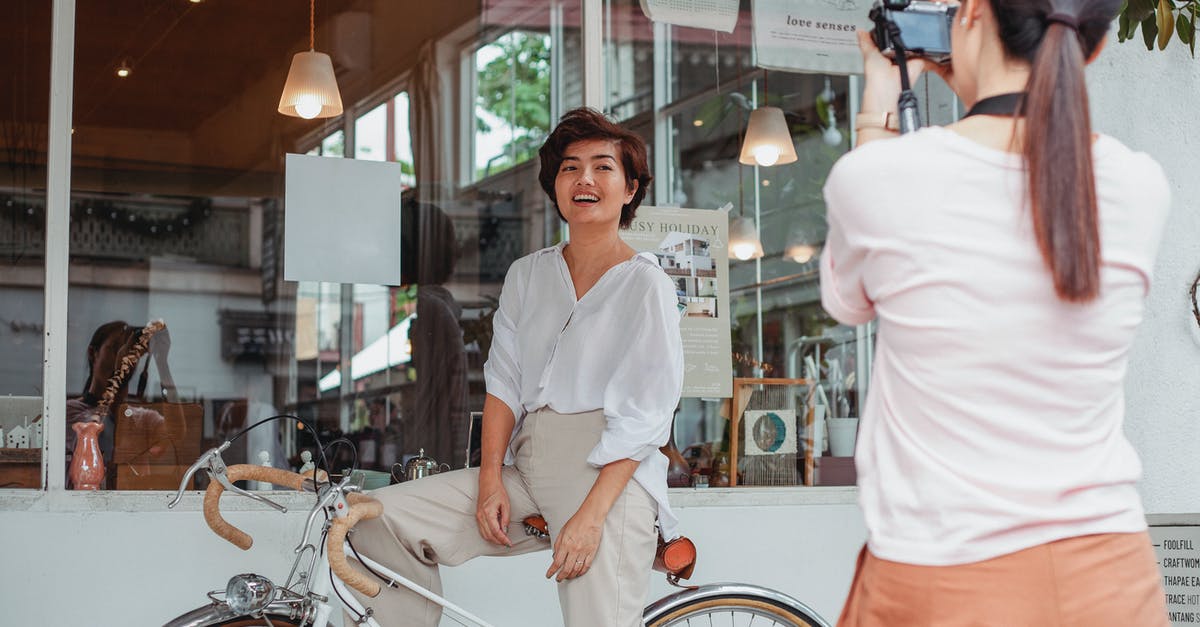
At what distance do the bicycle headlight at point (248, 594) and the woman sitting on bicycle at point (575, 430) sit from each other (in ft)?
0.86

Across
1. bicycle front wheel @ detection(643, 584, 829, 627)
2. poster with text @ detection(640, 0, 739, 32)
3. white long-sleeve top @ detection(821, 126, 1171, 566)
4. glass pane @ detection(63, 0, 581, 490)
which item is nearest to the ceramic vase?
glass pane @ detection(63, 0, 581, 490)

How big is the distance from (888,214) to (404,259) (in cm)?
306

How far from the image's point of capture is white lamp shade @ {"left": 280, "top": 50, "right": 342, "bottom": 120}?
5.50 m

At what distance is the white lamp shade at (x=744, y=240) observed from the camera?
472 cm

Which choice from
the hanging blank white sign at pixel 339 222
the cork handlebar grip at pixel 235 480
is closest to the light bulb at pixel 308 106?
the hanging blank white sign at pixel 339 222

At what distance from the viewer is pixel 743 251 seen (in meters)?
4.91

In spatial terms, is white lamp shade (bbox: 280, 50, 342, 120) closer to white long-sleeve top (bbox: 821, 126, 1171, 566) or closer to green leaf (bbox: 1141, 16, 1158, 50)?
green leaf (bbox: 1141, 16, 1158, 50)

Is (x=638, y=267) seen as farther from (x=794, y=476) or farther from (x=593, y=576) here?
(x=794, y=476)

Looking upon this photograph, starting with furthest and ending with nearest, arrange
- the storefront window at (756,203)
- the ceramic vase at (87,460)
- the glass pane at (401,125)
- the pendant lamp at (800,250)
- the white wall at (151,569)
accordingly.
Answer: the glass pane at (401,125) < the pendant lamp at (800,250) < the storefront window at (756,203) < the ceramic vase at (87,460) < the white wall at (151,569)

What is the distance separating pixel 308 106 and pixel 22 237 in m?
1.56

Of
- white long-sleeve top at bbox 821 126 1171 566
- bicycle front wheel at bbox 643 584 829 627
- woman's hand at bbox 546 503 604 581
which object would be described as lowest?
bicycle front wheel at bbox 643 584 829 627

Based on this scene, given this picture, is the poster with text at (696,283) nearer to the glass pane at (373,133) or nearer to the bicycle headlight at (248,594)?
the glass pane at (373,133)

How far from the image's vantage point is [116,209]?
9328 millimetres

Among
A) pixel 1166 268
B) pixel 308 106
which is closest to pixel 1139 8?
pixel 1166 268
